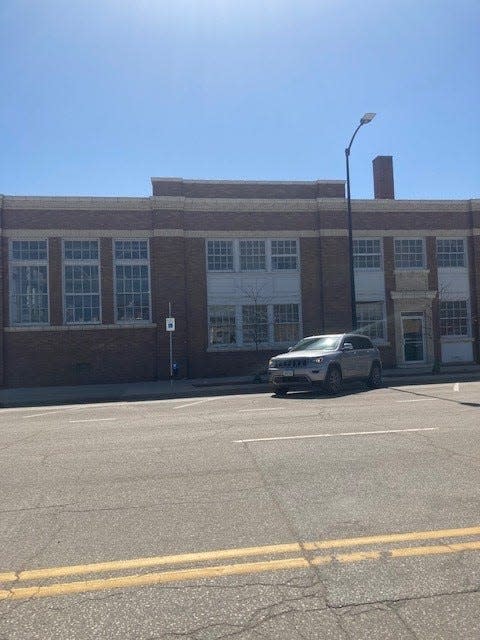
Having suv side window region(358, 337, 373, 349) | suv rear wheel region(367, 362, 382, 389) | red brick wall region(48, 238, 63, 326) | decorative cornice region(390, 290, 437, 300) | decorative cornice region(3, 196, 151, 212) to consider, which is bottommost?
suv rear wheel region(367, 362, 382, 389)

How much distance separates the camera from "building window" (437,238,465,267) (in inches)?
989

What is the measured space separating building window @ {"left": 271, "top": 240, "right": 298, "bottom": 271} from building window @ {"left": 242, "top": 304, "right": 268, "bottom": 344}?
178 centimetres

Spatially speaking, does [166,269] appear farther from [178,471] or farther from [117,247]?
[178,471]

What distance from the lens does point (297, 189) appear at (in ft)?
79.0

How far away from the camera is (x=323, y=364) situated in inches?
592

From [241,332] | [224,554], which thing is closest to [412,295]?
[241,332]

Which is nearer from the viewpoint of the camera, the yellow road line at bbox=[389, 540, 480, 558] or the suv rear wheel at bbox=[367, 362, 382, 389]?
the yellow road line at bbox=[389, 540, 480, 558]

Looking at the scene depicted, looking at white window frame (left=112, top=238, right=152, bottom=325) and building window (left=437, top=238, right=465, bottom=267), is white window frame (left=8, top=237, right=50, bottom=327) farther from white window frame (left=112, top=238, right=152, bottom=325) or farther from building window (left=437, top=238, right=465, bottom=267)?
building window (left=437, top=238, right=465, bottom=267)

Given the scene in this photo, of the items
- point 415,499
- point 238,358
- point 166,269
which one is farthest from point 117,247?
point 415,499

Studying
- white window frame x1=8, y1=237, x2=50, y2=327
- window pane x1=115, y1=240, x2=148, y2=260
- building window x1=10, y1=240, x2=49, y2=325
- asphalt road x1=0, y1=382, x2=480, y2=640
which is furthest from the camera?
window pane x1=115, y1=240, x2=148, y2=260

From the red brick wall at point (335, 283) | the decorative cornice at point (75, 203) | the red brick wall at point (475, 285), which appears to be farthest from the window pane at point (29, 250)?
the red brick wall at point (475, 285)

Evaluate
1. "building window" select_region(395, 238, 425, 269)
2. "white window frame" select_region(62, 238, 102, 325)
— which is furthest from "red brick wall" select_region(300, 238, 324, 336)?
"white window frame" select_region(62, 238, 102, 325)

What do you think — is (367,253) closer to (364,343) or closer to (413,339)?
(413,339)

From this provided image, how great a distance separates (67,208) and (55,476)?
16923 mm
